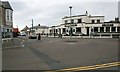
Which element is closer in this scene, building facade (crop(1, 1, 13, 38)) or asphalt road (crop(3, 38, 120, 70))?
asphalt road (crop(3, 38, 120, 70))

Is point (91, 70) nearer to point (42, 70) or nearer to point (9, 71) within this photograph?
point (42, 70)

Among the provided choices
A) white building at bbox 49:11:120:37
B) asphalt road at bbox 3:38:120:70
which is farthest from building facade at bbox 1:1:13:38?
white building at bbox 49:11:120:37

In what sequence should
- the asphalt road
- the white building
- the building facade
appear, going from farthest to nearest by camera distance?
the white building < the building facade < the asphalt road

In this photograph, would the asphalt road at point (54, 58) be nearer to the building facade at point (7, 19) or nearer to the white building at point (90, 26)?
the building facade at point (7, 19)

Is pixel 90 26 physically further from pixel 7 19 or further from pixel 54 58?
pixel 54 58

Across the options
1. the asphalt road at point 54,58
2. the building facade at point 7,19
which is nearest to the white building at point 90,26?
the building facade at point 7,19

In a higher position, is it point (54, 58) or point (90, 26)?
point (90, 26)

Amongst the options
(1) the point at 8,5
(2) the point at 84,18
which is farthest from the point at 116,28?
(1) the point at 8,5

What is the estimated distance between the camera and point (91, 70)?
28.1ft

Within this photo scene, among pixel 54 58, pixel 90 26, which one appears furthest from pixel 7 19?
pixel 90 26

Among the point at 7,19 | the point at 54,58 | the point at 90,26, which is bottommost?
the point at 54,58

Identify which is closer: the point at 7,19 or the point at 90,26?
the point at 7,19

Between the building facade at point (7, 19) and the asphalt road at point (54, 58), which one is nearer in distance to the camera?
the asphalt road at point (54, 58)

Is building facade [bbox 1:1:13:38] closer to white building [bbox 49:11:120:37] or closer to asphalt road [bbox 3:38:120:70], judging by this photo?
asphalt road [bbox 3:38:120:70]
